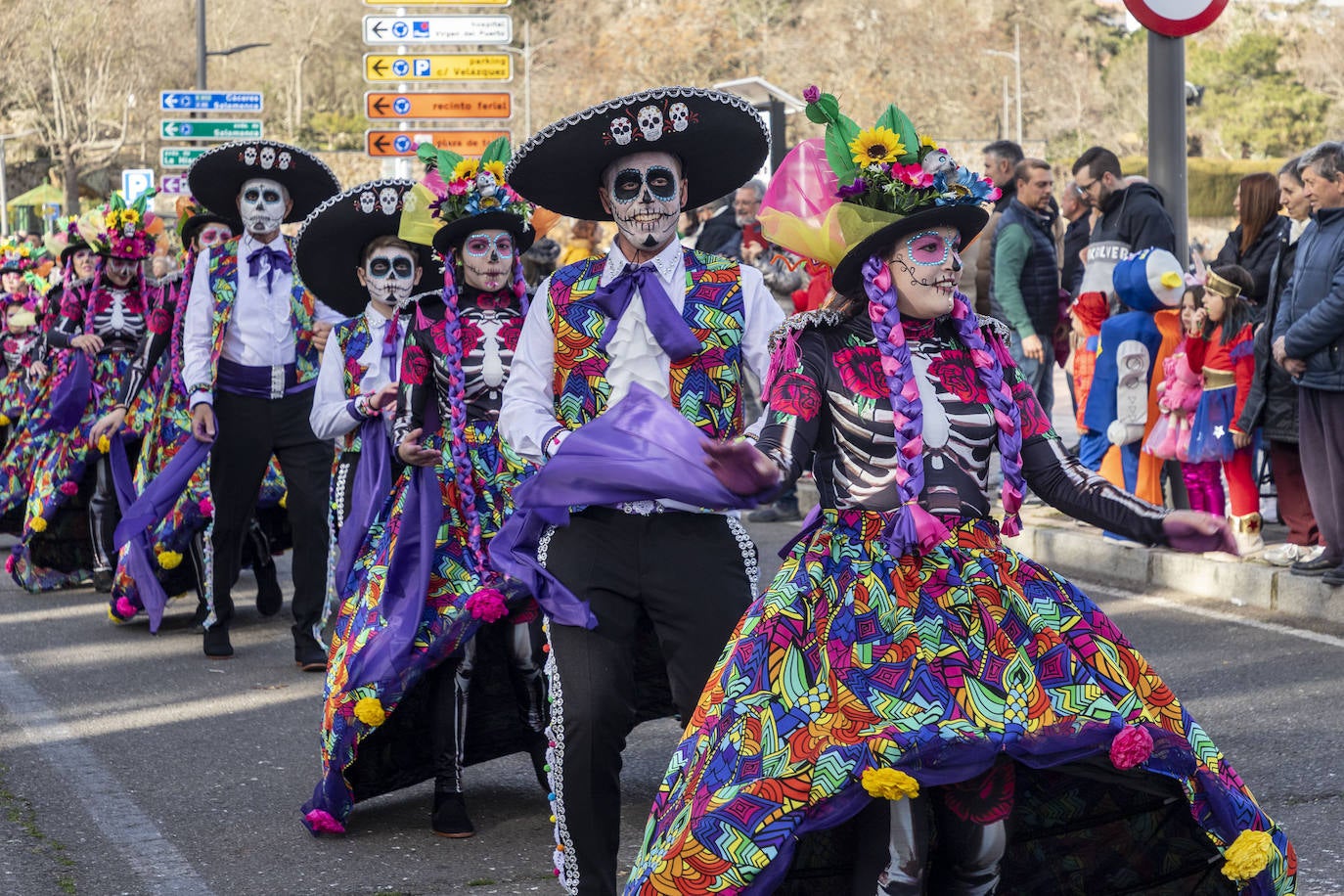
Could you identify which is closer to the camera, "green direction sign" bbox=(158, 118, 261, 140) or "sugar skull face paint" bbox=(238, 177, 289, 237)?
"sugar skull face paint" bbox=(238, 177, 289, 237)

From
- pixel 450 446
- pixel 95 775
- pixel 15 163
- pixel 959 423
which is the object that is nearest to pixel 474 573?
pixel 450 446

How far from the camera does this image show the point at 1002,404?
3.85 metres

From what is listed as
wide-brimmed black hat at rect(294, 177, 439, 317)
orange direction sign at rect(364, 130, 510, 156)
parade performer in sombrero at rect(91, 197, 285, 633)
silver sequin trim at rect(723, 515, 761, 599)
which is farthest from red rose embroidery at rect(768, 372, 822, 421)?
orange direction sign at rect(364, 130, 510, 156)

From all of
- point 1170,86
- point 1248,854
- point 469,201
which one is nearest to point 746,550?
point 1248,854

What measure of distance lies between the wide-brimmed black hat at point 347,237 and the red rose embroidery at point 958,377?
3153mm

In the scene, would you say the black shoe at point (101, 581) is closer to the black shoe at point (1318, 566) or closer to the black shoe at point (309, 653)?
the black shoe at point (309, 653)

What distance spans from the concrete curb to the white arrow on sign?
39.0 ft

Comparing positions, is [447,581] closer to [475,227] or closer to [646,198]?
[475,227]

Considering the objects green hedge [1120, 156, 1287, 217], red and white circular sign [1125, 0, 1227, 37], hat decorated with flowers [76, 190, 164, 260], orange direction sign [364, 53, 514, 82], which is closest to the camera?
red and white circular sign [1125, 0, 1227, 37]

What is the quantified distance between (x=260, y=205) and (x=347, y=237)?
1.79 metres

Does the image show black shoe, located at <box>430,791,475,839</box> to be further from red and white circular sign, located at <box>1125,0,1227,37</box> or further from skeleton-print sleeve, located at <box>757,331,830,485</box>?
red and white circular sign, located at <box>1125,0,1227,37</box>

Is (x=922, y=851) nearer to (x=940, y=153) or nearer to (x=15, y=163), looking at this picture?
(x=940, y=153)

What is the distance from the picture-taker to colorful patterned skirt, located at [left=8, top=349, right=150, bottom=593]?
11.0 m

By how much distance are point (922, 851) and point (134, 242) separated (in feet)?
26.5
